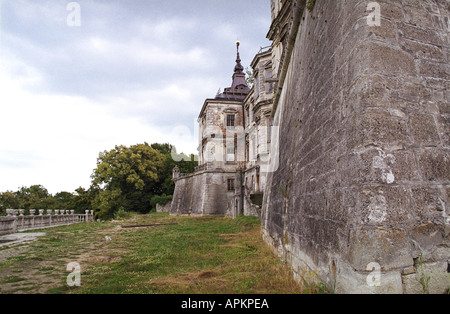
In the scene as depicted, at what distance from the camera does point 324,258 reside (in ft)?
9.79

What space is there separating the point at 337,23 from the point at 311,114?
1332 millimetres

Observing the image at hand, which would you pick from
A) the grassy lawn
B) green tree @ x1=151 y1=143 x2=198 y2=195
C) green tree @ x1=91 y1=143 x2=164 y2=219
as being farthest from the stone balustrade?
green tree @ x1=151 y1=143 x2=198 y2=195

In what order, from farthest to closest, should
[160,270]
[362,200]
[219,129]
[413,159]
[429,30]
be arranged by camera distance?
[219,129]
[160,270]
[429,30]
[413,159]
[362,200]

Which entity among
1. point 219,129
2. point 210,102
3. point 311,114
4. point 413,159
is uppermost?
point 210,102

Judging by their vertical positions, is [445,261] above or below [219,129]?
below

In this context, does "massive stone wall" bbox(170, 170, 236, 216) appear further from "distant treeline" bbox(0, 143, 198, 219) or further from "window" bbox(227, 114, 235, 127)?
"distant treeline" bbox(0, 143, 198, 219)

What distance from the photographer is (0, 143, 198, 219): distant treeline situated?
122ft

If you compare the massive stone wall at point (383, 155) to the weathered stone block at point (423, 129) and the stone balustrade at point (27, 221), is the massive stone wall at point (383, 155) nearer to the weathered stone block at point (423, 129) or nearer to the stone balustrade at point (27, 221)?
the weathered stone block at point (423, 129)

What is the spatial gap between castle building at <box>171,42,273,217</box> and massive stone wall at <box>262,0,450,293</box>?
18910 millimetres

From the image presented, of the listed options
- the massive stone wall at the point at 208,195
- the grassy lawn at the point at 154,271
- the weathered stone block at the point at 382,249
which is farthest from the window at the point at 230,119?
the weathered stone block at the point at 382,249

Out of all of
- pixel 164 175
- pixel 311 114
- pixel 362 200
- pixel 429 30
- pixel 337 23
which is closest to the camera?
pixel 362 200

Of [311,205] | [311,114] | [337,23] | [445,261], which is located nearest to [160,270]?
[311,205]

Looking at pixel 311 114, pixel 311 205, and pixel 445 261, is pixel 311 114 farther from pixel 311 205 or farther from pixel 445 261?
pixel 445 261

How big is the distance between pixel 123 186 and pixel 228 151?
722 inches
